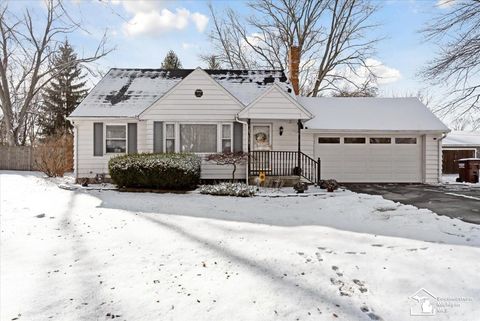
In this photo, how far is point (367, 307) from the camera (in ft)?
10.7

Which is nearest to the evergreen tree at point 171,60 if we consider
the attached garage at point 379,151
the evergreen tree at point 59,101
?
the evergreen tree at point 59,101

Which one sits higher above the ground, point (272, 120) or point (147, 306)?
point (272, 120)

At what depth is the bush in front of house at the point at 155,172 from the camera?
1071 cm

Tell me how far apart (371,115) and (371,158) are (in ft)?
6.48

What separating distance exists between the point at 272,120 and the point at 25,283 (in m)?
10.3

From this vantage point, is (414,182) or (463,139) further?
(463,139)

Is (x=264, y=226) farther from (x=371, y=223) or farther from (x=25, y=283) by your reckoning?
(x=25, y=283)

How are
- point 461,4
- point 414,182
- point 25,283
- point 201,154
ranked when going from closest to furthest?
1. point 25,283
2. point 461,4
3. point 201,154
4. point 414,182

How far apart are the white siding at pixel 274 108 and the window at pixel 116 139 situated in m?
5.02

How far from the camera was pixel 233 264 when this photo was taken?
4.41 meters

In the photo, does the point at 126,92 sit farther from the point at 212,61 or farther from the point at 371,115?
the point at 212,61

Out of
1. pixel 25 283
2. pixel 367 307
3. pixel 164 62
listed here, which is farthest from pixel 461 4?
pixel 164 62

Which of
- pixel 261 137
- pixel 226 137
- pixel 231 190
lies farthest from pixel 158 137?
pixel 231 190

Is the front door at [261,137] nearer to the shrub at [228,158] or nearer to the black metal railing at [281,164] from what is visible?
the black metal railing at [281,164]
